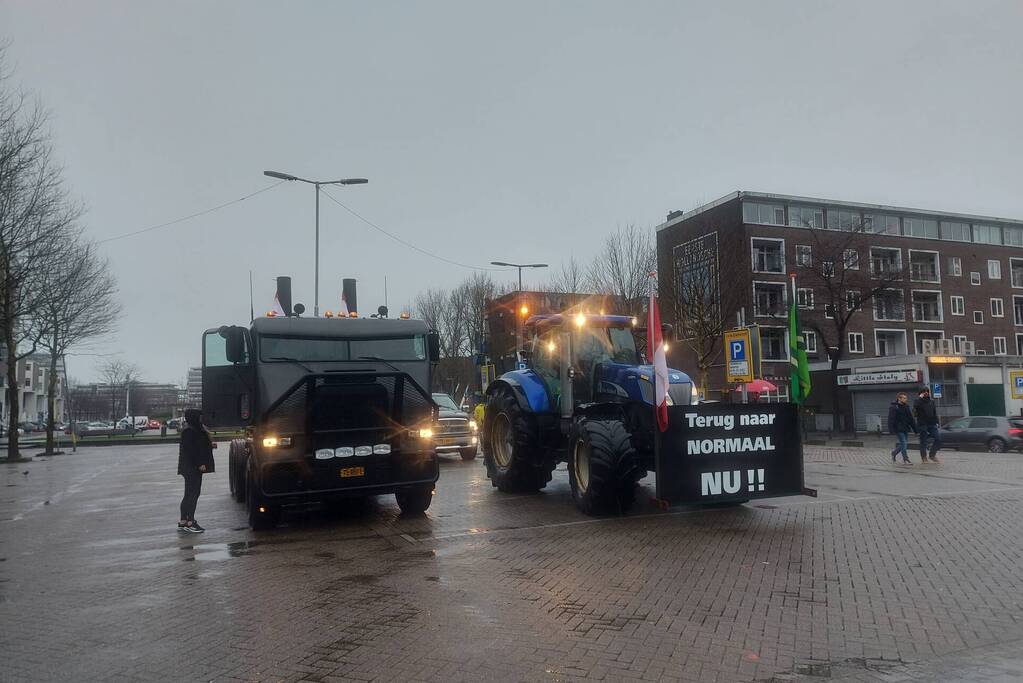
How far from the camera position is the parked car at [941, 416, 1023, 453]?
83.1ft

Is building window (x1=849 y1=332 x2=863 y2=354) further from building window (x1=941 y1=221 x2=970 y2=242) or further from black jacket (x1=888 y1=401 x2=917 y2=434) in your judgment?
black jacket (x1=888 y1=401 x2=917 y2=434)

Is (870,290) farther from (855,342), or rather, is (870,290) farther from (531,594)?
(531,594)

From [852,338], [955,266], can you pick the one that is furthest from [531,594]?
[955,266]

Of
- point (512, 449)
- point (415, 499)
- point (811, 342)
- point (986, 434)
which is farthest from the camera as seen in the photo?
point (811, 342)

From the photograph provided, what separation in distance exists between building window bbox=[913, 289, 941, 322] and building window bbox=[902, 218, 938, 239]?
4.51 meters

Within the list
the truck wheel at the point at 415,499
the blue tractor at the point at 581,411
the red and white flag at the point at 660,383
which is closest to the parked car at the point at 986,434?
the blue tractor at the point at 581,411

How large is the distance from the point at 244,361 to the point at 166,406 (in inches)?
5310

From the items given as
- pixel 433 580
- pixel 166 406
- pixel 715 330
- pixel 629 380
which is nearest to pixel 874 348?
pixel 715 330

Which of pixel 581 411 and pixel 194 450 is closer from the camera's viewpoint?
pixel 194 450

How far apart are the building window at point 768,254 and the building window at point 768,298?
1.19 m

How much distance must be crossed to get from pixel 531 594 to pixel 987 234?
68.9m

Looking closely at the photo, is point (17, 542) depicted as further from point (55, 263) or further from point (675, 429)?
point (55, 263)

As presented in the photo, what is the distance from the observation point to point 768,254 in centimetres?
5369

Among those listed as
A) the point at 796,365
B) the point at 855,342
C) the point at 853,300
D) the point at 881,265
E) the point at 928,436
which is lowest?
the point at 928,436
